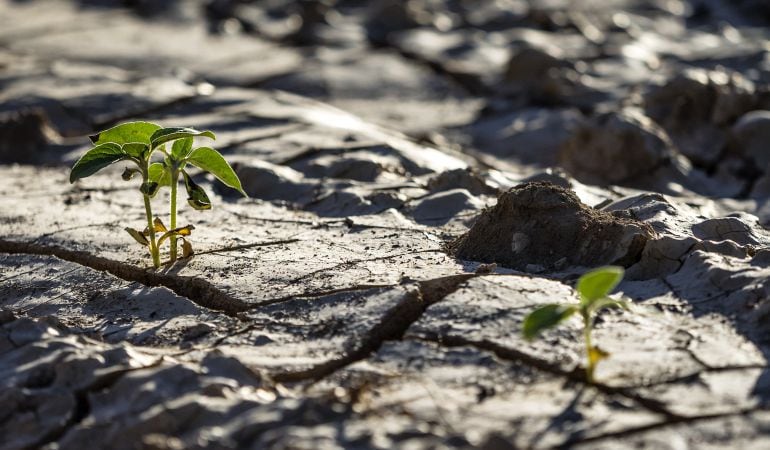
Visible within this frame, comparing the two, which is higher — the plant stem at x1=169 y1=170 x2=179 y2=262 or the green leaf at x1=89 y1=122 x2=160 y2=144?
the green leaf at x1=89 y1=122 x2=160 y2=144

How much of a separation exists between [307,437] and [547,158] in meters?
3.45

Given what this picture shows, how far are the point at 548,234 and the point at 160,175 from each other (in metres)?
1.14

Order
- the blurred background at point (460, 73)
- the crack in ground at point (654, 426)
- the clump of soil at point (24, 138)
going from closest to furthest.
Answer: the crack in ground at point (654, 426) < the clump of soil at point (24, 138) < the blurred background at point (460, 73)

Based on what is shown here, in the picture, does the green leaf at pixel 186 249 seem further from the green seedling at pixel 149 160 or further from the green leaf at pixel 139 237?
the green leaf at pixel 139 237

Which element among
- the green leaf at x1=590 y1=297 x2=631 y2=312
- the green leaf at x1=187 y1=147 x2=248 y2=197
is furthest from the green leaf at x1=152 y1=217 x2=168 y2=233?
the green leaf at x1=590 y1=297 x2=631 y2=312

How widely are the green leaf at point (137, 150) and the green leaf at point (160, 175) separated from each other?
96 millimetres

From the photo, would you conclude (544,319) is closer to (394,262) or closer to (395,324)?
(395,324)

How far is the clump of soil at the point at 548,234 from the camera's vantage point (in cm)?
273

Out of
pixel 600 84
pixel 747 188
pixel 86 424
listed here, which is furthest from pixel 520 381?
pixel 600 84

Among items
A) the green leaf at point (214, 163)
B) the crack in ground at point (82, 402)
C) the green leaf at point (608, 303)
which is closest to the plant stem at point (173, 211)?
the green leaf at point (214, 163)

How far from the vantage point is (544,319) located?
2.04 metres

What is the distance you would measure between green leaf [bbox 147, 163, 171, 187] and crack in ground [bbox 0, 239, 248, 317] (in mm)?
266

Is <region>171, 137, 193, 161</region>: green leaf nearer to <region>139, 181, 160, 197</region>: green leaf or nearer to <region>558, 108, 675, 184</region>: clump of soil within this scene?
<region>139, 181, 160, 197</region>: green leaf

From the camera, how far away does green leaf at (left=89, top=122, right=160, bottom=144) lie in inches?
110
